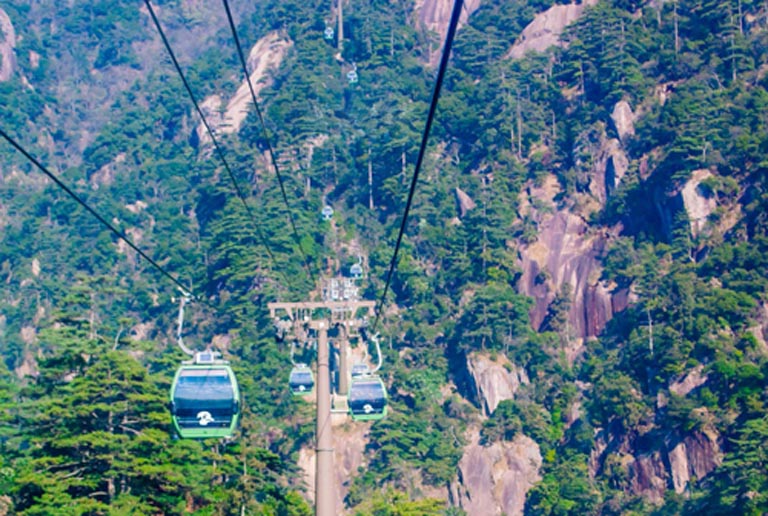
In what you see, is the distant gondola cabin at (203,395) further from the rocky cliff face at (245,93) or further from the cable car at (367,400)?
the rocky cliff face at (245,93)

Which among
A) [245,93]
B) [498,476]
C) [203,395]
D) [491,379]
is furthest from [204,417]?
[245,93]

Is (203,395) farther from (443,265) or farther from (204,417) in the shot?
(443,265)

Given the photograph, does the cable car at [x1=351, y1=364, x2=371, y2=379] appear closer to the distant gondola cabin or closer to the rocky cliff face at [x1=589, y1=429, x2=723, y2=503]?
the distant gondola cabin

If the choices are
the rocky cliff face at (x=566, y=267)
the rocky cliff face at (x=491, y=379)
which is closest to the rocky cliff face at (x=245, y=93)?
the rocky cliff face at (x=566, y=267)

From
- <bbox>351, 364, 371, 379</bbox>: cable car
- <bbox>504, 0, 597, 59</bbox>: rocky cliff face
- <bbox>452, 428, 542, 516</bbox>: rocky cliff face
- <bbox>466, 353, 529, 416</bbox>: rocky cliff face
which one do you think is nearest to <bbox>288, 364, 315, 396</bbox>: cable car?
<bbox>351, 364, 371, 379</bbox>: cable car

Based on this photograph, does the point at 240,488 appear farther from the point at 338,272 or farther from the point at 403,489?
the point at 338,272

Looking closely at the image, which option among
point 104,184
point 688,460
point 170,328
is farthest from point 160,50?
point 688,460
